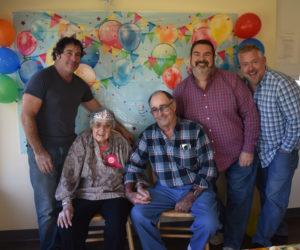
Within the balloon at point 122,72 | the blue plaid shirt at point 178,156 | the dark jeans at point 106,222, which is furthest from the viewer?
the balloon at point 122,72

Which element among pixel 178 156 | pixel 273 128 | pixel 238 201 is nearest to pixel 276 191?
pixel 238 201

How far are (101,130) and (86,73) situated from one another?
654 millimetres

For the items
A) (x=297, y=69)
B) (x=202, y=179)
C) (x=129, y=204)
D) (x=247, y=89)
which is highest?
(x=297, y=69)

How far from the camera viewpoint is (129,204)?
200 cm

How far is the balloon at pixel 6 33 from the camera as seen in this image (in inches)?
79.0

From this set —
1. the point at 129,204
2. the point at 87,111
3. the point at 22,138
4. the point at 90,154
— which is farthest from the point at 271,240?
the point at 22,138

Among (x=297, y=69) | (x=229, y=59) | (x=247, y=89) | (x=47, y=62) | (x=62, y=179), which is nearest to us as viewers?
(x=62, y=179)

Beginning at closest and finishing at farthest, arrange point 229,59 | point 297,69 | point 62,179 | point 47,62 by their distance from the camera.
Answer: point 62,179
point 47,62
point 229,59
point 297,69

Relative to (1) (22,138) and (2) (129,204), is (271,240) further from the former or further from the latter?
(1) (22,138)

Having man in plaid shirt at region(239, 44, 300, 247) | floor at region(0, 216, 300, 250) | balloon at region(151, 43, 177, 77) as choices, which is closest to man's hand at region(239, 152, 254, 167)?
man in plaid shirt at region(239, 44, 300, 247)

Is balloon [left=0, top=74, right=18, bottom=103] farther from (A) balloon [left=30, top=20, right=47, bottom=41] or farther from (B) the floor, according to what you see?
(B) the floor

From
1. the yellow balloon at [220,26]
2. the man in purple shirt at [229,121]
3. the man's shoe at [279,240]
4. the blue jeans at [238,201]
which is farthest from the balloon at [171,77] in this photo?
the man's shoe at [279,240]

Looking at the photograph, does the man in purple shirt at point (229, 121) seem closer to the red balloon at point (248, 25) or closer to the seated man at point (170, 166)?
the seated man at point (170, 166)

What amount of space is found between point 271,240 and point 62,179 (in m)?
2.02
